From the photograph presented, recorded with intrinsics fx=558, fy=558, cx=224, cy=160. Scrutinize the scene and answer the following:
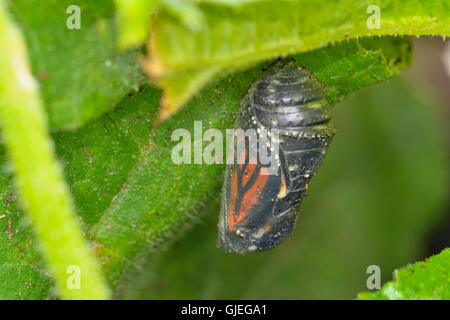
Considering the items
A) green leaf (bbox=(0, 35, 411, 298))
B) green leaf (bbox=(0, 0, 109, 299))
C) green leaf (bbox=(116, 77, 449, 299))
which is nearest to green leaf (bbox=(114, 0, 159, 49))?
green leaf (bbox=(0, 0, 109, 299))

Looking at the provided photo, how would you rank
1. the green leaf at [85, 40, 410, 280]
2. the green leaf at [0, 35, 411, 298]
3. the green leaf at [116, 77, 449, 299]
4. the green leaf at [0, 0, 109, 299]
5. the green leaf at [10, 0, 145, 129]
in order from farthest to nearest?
1. the green leaf at [116, 77, 449, 299]
2. the green leaf at [85, 40, 410, 280]
3. the green leaf at [0, 35, 411, 298]
4. the green leaf at [10, 0, 145, 129]
5. the green leaf at [0, 0, 109, 299]

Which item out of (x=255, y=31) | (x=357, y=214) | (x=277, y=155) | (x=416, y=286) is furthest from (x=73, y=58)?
(x=357, y=214)

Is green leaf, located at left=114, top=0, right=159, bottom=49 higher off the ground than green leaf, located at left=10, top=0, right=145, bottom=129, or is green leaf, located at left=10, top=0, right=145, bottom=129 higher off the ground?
green leaf, located at left=114, top=0, right=159, bottom=49

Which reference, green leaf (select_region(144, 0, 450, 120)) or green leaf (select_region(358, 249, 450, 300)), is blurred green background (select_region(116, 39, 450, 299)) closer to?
green leaf (select_region(358, 249, 450, 300))

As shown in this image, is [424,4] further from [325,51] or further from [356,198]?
[356,198]

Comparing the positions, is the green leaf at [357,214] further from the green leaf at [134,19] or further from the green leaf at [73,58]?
the green leaf at [134,19]

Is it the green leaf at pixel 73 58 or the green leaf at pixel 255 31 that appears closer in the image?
the green leaf at pixel 255 31

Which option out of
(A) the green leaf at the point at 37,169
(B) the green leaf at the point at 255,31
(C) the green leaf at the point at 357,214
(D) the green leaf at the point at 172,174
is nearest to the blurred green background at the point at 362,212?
(C) the green leaf at the point at 357,214
